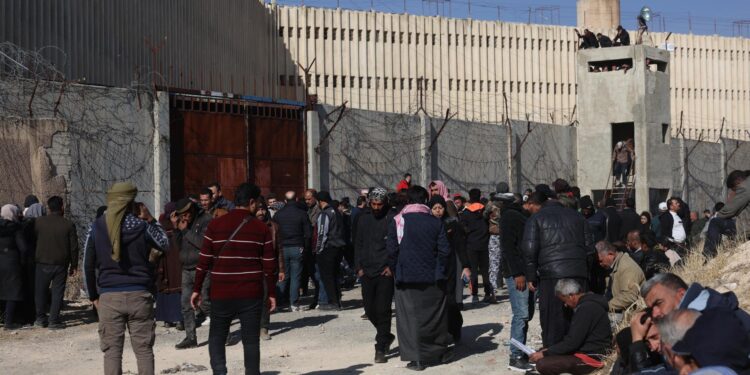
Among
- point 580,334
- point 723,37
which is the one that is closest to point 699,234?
point 580,334

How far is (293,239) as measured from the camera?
15039 mm

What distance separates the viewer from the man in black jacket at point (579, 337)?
8703 millimetres

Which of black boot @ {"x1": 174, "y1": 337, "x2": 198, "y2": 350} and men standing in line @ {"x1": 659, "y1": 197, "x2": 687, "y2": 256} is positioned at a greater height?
men standing in line @ {"x1": 659, "y1": 197, "x2": 687, "y2": 256}

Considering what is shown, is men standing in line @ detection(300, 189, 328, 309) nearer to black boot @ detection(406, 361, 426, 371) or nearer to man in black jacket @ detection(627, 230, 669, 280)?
man in black jacket @ detection(627, 230, 669, 280)

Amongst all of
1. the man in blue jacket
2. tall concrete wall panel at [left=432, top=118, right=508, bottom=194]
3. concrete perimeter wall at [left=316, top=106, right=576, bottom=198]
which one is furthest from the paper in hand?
tall concrete wall panel at [left=432, top=118, right=508, bottom=194]

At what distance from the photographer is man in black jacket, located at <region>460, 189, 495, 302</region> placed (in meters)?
15.6

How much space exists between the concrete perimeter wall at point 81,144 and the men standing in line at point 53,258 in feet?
8.42

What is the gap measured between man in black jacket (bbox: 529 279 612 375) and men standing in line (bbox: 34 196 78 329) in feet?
22.5

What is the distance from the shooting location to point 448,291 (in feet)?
36.4

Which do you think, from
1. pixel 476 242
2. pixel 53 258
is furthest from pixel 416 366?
pixel 476 242

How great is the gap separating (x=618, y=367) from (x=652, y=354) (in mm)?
601

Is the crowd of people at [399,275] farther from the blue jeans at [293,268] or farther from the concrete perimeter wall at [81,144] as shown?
the concrete perimeter wall at [81,144]

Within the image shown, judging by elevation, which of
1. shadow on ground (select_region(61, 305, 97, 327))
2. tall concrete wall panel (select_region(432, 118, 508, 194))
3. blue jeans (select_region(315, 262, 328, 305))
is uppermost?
tall concrete wall panel (select_region(432, 118, 508, 194))

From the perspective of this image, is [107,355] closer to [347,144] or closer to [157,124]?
[157,124]
